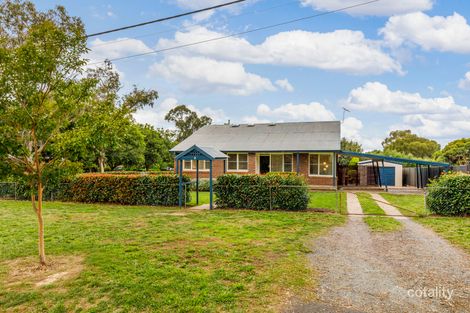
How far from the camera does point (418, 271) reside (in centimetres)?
592

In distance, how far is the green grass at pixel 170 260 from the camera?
460 cm

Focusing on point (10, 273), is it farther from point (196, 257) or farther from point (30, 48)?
point (30, 48)

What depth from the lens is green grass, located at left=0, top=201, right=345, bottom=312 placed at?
4602 mm

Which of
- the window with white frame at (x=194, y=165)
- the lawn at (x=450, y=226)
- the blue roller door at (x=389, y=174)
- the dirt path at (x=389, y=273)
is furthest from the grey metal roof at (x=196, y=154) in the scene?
the blue roller door at (x=389, y=174)

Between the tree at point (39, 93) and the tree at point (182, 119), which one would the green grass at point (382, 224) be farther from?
the tree at point (182, 119)

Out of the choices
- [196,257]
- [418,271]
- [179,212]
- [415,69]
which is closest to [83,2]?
[179,212]

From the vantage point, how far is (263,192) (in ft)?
44.2

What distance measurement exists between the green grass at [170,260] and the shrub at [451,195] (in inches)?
149

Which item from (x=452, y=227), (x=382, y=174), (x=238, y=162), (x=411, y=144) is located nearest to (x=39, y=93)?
(x=452, y=227)

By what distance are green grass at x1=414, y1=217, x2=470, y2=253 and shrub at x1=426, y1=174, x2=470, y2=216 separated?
53cm

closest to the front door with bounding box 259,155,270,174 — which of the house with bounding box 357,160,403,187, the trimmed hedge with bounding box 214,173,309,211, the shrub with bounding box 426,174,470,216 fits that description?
the house with bounding box 357,160,403,187

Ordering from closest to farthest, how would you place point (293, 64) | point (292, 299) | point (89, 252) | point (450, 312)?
1. point (450, 312)
2. point (292, 299)
3. point (89, 252)
4. point (293, 64)

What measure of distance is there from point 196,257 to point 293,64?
19925 mm

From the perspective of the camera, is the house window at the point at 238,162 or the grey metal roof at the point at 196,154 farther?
the house window at the point at 238,162
